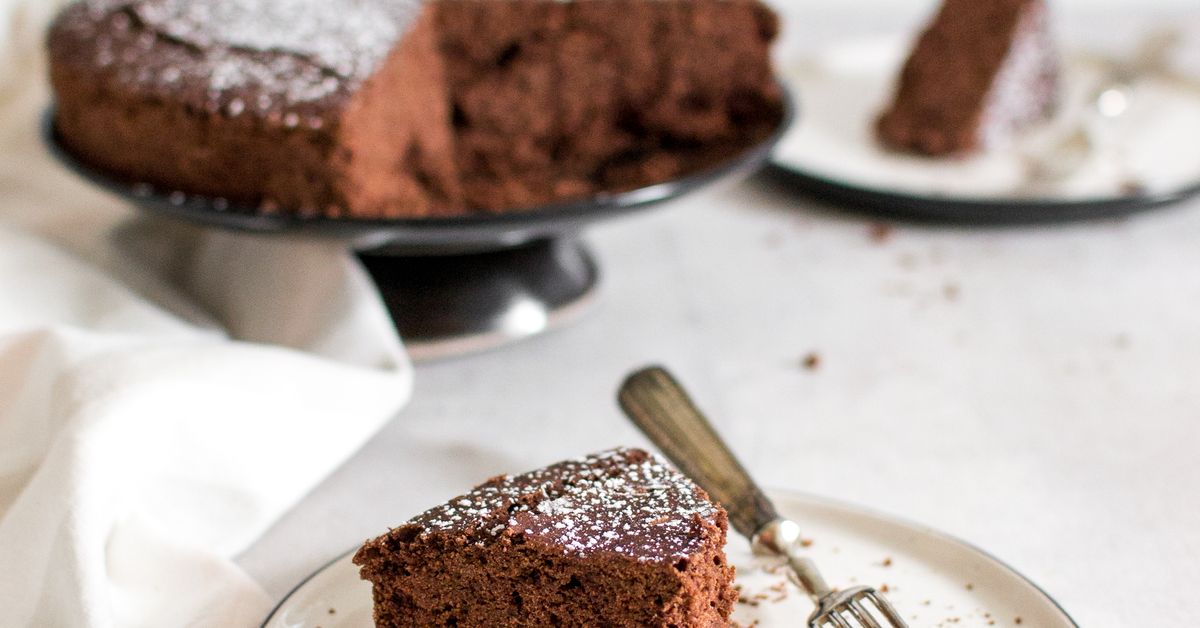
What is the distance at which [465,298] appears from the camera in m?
2.16

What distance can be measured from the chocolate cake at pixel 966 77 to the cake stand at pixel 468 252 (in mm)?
664

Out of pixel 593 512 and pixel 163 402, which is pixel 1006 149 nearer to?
pixel 593 512

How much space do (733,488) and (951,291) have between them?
3.48 feet

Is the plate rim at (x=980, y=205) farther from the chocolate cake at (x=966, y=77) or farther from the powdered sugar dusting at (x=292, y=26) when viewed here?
the powdered sugar dusting at (x=292, y=26)

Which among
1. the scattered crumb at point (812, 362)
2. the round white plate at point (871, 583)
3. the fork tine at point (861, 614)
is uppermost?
the fork tine at point (861, 614)

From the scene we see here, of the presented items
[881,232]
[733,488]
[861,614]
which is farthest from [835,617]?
[881,232]

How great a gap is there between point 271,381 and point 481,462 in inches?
13.4

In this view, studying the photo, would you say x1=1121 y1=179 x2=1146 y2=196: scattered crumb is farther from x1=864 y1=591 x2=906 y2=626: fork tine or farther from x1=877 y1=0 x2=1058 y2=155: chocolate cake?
x1=864 y1=591 x2=906 y2=626: fork tine

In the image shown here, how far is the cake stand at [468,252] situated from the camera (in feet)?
6.24

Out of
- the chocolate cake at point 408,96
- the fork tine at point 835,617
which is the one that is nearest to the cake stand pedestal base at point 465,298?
the chocolate cake at point 408,96

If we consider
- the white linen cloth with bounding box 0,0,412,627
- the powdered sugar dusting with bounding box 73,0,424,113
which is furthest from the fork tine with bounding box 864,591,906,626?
the powdered sugar dusting with bounding box 73,0,424,113

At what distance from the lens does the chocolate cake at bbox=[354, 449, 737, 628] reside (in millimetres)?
1266

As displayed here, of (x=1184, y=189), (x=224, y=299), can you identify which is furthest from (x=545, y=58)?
(x=1184, y=189)

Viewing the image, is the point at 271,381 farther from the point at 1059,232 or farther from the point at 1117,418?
the point at 1059,232
